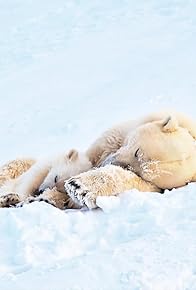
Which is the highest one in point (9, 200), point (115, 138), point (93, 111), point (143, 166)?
point (143, 166)

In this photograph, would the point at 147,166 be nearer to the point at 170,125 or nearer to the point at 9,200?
the point at 170,125

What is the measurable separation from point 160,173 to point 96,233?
1.04 metres

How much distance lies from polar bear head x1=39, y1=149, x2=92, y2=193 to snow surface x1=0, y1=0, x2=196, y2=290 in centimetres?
117

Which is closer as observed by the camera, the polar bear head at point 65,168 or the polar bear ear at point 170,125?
the polar bear ear at point 170,125

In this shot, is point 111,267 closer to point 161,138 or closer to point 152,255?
point 152,255

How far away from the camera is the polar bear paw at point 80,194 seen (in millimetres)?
4730

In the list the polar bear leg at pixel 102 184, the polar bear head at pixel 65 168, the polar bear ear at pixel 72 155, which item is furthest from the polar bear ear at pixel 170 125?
the polar bear ear at pixel 72 155

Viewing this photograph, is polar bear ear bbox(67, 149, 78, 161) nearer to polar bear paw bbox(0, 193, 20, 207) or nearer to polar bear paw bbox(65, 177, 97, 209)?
polar bear paw bbox(0, 193, 20, 207)

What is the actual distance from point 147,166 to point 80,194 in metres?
0.56

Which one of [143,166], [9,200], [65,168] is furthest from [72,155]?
[143,166]

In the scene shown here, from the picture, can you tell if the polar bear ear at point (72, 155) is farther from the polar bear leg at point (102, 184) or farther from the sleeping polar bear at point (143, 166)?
the polar bear leg at point (102, 184)

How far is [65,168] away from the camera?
19.2 ft

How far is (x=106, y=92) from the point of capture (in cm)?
1136

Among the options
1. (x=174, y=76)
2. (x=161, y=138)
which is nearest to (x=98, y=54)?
(x=174, y=76)
